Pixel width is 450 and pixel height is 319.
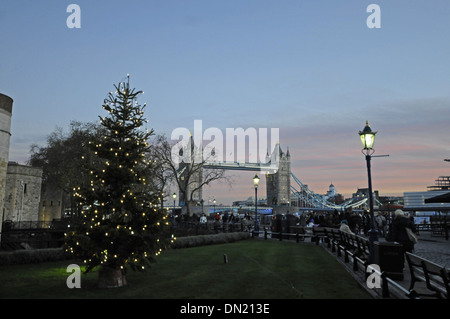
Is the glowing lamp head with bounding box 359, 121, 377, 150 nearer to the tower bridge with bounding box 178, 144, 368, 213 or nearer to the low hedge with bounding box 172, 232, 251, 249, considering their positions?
the low hedge with bounding box 172, 232, 251, 249

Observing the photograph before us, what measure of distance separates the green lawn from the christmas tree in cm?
85

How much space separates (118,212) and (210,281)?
346 centimetres

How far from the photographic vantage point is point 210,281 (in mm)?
11664

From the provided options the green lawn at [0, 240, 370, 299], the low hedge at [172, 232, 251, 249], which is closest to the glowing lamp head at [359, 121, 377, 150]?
the green lawn at [0, 240, 370, 299]

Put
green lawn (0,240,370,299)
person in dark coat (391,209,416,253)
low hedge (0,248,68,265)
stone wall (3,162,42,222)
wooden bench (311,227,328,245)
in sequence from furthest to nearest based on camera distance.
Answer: stone wall (3,162,42,222)
wooden bench (311,227,328,245)
low hedge (0,248,68,265)
person in dark coat (391,209,416,253)
green lawn (0,240,370,299)

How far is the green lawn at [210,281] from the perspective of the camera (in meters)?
9.88

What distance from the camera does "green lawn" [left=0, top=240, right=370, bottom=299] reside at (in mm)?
9883

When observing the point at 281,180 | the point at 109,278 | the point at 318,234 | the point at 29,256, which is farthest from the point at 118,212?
the point at 281,180

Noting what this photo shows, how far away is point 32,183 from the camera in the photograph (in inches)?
1912

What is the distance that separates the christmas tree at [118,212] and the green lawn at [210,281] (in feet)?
2.80
